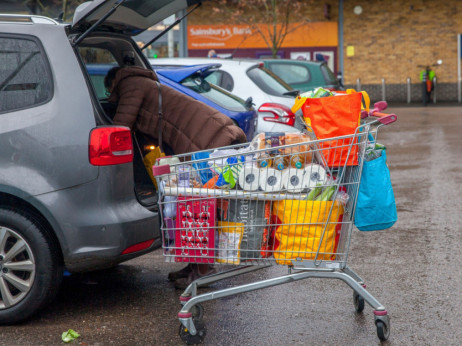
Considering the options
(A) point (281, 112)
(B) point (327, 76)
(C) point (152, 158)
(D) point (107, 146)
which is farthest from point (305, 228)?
(B) point (327, 76)

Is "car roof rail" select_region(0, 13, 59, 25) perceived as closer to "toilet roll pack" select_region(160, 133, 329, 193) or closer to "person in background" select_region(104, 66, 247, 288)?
"person in background" select_region(104, 66, 247, 288)

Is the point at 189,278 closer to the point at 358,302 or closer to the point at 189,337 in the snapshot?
the point at 189,337

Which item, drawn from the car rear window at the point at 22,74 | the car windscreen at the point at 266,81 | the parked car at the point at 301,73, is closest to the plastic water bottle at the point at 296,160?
the car rear window at the point at 22,74

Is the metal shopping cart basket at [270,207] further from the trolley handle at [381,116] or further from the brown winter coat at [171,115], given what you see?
the brown winter coat at [171,115]

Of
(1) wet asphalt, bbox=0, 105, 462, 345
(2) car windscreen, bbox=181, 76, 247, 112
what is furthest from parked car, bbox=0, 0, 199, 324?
(2) car windscreen, bbox=181, 76, 247, 112

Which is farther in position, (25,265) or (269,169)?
(25,265)

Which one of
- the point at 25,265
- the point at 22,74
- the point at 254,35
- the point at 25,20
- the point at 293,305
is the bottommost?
the point at 293,305

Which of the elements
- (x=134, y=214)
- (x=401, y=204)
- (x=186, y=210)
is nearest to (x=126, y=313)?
(x=134, y=214)

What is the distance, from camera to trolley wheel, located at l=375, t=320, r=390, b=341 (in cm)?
411

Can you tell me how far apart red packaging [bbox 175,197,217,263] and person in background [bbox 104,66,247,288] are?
1098 millimetres

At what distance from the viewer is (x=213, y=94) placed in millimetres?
8734

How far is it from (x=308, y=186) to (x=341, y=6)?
2702cm

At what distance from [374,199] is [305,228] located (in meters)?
0.41

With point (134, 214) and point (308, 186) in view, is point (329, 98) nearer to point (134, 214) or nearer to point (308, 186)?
point (308, 186)
